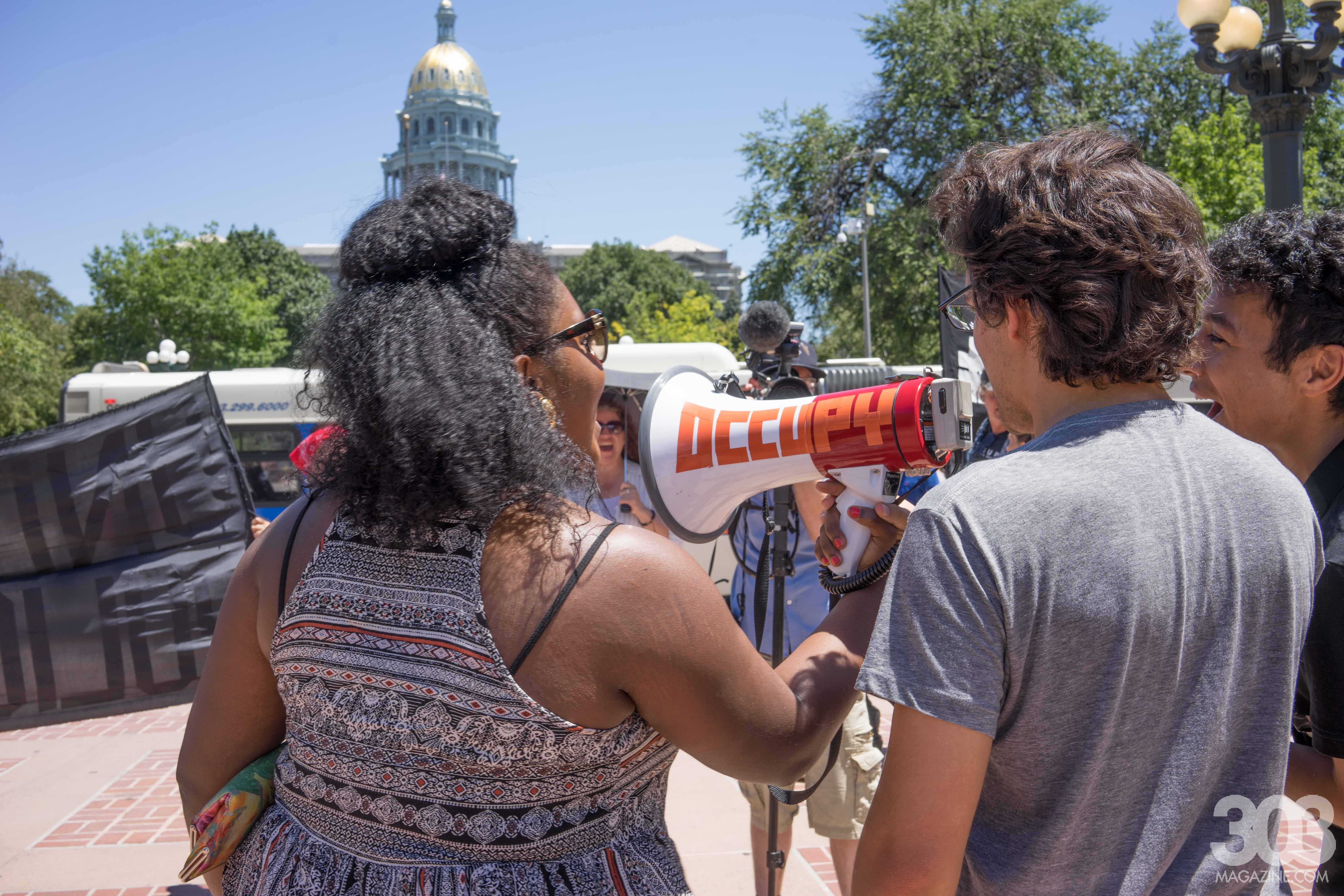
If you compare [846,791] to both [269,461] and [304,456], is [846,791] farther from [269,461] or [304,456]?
[269,461]

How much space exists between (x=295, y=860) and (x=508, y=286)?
0.86 m

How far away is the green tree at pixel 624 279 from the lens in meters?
48.9

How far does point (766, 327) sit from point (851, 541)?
2456mm

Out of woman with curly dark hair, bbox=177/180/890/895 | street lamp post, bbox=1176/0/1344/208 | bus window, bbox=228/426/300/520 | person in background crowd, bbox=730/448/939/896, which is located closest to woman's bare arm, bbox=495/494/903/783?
woman with curly dark hair, bbox=177/180/890/895

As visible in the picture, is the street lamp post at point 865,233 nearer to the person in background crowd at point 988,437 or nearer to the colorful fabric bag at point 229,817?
the person in background crowd at point 988,437

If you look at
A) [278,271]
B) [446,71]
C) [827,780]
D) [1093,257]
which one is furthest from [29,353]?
[446,71]

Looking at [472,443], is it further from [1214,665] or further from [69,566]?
[69,566]

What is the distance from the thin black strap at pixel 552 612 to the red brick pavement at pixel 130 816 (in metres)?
3.37

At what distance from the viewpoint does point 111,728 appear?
5.73 metres

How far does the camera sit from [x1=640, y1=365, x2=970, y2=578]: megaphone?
68.4 inches

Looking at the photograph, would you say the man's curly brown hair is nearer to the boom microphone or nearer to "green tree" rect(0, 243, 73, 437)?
the boom microphone

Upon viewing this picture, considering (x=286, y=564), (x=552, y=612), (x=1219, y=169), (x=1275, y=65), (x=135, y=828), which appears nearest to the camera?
(x=552, y=612)

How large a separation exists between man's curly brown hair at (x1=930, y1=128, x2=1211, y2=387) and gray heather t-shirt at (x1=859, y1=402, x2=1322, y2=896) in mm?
78

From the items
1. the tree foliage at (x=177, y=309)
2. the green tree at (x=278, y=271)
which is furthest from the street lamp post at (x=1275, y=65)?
the green tree at (x=278, y=271)
